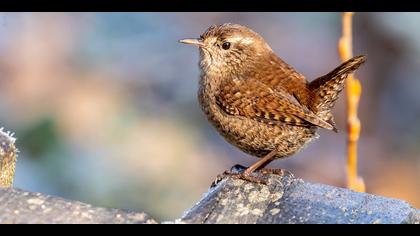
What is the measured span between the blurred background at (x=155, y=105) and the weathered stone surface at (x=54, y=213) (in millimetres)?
2909

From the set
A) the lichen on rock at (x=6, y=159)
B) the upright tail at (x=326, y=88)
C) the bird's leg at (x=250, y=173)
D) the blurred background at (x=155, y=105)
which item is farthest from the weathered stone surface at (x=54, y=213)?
the blurred background at (x=155, y=105)

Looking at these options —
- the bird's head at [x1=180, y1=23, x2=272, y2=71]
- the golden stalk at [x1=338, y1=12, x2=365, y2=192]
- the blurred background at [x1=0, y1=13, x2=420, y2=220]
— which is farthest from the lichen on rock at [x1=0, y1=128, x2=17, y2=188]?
the blurred background at [x1=0, y1=13, x2=420, y2=220]

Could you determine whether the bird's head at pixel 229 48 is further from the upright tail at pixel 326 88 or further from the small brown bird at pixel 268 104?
the upright tail at pixel 326 88

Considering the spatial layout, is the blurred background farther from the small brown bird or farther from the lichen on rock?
the lichen on rock

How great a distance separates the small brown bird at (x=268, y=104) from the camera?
3992 mm

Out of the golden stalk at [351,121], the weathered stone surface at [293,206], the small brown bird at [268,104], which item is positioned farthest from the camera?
the small brown bird at [268,104]

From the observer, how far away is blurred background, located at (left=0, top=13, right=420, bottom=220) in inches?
219

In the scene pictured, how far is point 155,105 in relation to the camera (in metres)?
6.31

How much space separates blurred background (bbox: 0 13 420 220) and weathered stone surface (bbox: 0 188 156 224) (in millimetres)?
2909

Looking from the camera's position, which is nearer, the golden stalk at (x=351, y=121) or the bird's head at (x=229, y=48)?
the golden stalk at (x=351, y=121)

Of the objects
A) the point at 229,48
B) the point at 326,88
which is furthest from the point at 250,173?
the point at 229,48

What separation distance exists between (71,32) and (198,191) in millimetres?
1725
